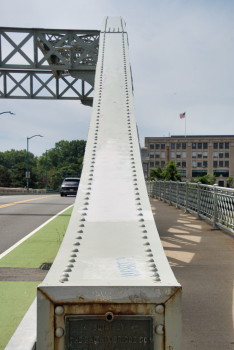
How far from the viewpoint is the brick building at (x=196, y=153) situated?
398ft

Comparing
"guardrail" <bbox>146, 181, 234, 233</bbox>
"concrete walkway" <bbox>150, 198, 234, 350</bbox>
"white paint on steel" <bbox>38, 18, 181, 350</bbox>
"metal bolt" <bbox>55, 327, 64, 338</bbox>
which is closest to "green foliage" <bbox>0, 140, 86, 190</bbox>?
"guardrail" <bbox>146, 181, 234, 233</bbox>

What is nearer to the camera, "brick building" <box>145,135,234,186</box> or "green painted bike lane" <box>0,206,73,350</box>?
"green painted bike lane" <box>0,206,73,350</box>

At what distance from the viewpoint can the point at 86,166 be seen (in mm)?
4090

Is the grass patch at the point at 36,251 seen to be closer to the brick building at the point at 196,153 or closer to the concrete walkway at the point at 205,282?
the concrete walkway at the point at 205,282

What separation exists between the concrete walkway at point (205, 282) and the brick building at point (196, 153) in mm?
112255

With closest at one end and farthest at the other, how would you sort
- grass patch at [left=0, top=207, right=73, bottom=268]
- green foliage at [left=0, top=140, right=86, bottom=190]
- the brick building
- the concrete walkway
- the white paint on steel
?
the white paint on steel < the concrete walkway < grass patch at [left=0, top=207, right=73, bottom=268] < green foliage at [left=0, top=140, right=86, bottom=190] < the brick building

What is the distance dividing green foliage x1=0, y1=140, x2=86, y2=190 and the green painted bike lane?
341 feet

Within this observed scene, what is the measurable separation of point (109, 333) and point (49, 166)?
151 meters

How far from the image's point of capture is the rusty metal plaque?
7.55 feet

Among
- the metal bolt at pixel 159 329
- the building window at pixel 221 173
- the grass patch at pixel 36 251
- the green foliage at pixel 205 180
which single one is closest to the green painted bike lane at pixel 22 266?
the grass patch at pixel 36 251

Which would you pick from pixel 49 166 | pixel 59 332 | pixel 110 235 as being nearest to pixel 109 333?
pixel 59 332

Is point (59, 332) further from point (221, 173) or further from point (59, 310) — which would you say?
point (221, 173)

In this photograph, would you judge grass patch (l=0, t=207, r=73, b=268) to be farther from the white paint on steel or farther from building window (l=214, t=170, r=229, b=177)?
building window (l=214, t=170, r=229, b=177)

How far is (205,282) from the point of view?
5535 millimetres
